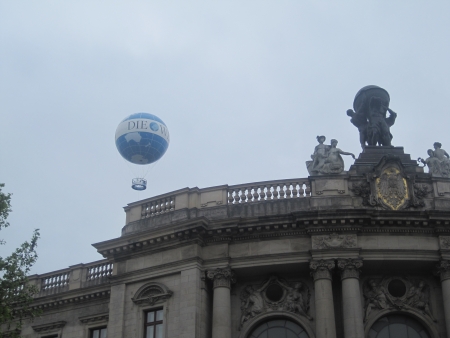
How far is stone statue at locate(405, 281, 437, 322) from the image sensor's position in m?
33.4

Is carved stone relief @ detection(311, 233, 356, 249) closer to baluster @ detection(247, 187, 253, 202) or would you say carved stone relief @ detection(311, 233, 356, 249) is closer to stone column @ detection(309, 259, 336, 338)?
stone column @ detection(309, 259, 336, 338)

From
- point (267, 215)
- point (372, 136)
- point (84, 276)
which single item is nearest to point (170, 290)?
point (267, 215)

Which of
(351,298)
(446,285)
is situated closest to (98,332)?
(351,298)

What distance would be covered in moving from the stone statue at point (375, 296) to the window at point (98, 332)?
14476 mm

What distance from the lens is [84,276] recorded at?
134 feet

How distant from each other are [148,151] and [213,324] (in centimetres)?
1948

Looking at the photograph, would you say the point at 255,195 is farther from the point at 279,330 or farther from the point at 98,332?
the point at 98,332

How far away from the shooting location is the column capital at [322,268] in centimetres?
3294

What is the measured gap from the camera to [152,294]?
35000 millimetres

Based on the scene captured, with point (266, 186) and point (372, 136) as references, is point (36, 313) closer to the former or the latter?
point (266, 186)

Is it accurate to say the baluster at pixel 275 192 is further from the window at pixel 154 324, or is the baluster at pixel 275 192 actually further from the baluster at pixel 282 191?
the window at pixel 154 324

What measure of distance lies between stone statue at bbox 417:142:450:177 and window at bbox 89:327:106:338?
762 inches

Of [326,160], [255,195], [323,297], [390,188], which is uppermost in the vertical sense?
[326,160]

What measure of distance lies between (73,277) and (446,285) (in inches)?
815
